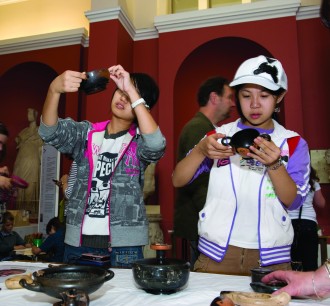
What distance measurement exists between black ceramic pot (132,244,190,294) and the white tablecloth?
0.02 metres

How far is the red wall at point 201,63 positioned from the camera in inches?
167

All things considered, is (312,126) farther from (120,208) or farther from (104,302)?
(104,302)

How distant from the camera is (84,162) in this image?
1.49 metres

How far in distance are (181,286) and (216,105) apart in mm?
1839

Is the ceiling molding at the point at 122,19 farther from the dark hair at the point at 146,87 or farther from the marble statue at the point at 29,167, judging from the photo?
the dark hair at the point at 146,87

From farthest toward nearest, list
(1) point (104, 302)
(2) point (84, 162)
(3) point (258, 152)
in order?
(2) point (84, 162), (3) point (258, 152), (1) point (104, 302)

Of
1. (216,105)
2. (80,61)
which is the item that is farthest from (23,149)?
(216,105)

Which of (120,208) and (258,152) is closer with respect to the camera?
(258,152)

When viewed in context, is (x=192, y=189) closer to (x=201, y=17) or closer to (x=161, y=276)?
(x=161, y=276)

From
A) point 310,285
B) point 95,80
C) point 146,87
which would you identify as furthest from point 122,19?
point 310,285

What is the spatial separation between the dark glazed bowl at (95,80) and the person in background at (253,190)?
0.45m

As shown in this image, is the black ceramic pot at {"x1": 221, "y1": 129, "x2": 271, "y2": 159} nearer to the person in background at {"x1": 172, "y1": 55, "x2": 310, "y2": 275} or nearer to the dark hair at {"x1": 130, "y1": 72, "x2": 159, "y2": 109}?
the person in background at {"x1": 172, "y1": 55, "x2": 310, "y2": 275}

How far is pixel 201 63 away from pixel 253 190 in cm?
382

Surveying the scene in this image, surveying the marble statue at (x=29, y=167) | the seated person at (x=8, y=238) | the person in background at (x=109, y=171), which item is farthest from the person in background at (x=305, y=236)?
the marble statue at (x=29, y=167)
